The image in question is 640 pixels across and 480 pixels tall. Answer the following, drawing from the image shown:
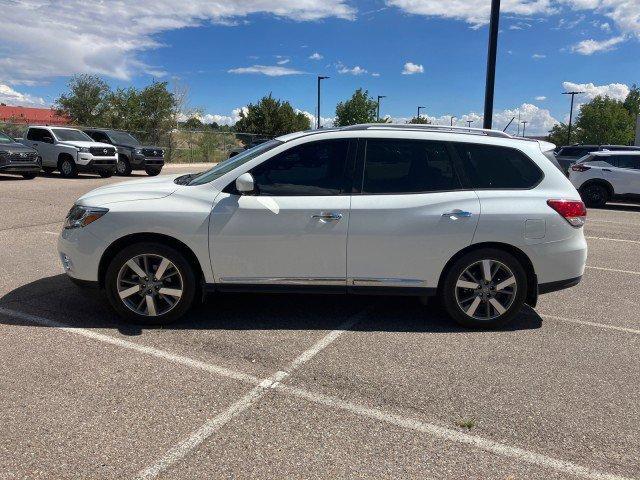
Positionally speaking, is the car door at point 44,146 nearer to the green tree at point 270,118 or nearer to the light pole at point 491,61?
the light pole at point 491,61

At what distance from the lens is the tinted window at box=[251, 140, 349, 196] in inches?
174

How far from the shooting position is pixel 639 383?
3711 mm

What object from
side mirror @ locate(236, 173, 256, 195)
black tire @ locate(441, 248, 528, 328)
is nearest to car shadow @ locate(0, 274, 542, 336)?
black tire @ locate(441, 248, 528, 328)

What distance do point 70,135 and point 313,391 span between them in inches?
767

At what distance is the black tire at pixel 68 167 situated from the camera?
18750 mm

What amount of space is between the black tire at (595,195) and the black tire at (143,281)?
44.5 feet

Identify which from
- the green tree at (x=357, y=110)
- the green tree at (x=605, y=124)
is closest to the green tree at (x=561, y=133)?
the green tree at (x=605, y=124)

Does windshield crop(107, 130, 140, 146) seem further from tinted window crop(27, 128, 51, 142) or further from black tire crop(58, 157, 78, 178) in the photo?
black tire crop(58, 157, 78, 178)

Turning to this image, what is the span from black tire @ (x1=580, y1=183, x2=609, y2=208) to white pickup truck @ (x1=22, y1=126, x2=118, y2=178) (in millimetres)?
15931

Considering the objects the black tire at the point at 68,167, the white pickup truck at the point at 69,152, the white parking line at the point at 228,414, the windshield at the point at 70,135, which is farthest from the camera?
the windshield at the point at 70,135

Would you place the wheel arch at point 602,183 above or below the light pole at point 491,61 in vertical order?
below

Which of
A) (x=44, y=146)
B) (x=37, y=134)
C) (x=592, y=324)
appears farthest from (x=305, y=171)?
(x=37, y=134)

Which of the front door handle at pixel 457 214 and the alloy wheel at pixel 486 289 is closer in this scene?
the front door handle at pixel 457 214

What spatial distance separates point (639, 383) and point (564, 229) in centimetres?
139
